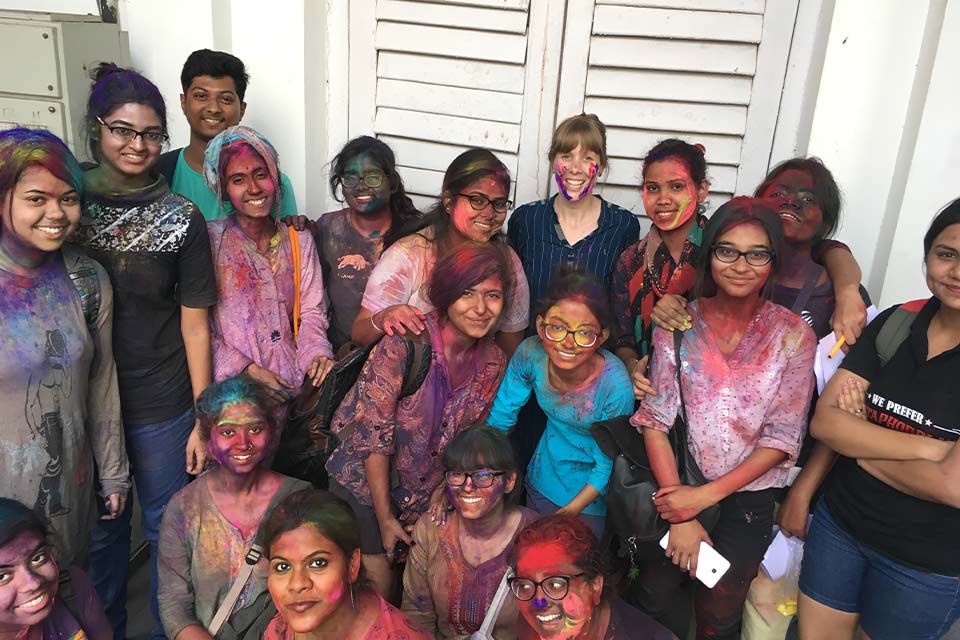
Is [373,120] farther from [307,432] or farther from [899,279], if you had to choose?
[899,279]

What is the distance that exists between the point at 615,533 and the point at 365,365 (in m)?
1.10

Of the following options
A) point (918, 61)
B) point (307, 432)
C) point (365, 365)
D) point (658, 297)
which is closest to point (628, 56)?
point (918, 61)

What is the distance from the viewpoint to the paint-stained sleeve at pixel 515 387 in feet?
8.66

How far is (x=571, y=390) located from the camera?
2533mm

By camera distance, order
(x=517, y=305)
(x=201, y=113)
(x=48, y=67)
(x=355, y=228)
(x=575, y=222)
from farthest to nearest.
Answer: (x=48, y=67) < (x=201, y=113) < (x=355, y=228) < (x=575, y=222) < (x=517, y=305)

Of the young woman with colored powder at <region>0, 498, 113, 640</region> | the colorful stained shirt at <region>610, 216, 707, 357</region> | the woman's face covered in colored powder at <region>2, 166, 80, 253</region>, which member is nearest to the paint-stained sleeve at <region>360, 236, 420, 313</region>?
the colorful stained shirt at <region>610, 216, 707, 357</region>

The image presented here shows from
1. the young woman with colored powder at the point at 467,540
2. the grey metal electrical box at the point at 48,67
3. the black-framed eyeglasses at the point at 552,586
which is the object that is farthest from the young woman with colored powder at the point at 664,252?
the grey metal electrical box at the point at 48,67

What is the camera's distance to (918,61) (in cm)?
329

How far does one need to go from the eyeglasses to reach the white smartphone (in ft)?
2.46

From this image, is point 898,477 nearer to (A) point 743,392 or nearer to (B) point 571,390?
(A) point 743,392

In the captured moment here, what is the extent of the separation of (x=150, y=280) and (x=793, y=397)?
2245 mm

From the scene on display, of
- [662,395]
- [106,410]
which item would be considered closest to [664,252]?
[662,395]

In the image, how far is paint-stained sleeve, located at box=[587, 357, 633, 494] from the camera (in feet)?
8.12

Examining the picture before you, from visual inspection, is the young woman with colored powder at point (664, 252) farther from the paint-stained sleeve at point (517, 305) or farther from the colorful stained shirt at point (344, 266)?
the colorful stained shirt at point (344, 266)
